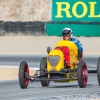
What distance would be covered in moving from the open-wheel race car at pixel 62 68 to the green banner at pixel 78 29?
25.4m

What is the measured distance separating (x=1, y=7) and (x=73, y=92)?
137 ft

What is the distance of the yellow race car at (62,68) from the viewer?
1250 centimetres

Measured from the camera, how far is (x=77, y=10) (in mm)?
46031

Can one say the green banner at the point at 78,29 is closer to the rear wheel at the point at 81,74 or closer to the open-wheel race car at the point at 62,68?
the open-wheel race car at the point at 62,68

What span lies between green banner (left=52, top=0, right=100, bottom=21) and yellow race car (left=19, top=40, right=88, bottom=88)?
32.6 m

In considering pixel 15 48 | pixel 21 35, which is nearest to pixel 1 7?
pixel 21 35

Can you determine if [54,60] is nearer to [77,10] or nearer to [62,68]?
[62,68]

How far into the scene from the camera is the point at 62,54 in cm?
A: 1277

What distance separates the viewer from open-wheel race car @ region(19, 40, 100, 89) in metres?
12.5

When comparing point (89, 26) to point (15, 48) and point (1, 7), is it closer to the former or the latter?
point (15, 48)

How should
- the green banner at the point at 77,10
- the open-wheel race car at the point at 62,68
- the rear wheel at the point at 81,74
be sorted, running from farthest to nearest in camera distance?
the green banner at the point at 77,10 → the open-wheel race car at the point at 62,68 → the rear wheel at the point at 81,74

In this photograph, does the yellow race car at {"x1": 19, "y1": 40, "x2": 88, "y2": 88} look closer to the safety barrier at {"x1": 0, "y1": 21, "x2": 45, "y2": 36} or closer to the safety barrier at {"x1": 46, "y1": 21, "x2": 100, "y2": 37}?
the safety barrier at {"x1": 0, "y1": 21, "x2": 45, "y2": 36}

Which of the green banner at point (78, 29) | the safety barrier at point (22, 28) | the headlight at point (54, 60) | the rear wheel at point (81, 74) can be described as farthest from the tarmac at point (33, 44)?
the rear wheel at point (81, 74)

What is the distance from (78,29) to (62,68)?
26811 mm
